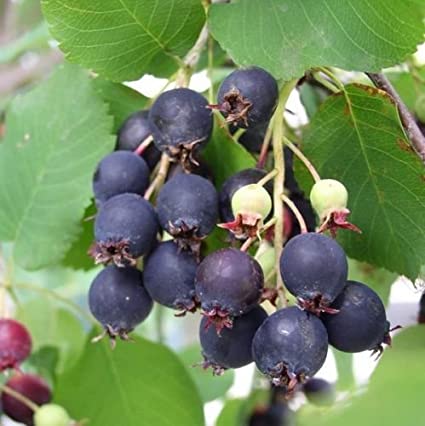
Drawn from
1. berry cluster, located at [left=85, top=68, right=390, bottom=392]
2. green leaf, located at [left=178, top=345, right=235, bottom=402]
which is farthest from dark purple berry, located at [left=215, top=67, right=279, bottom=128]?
green leaf, located at [left=178, top=345, right=235, bottom=402]

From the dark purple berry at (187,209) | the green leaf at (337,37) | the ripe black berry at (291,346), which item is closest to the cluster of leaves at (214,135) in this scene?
the green leaf at (337,37)

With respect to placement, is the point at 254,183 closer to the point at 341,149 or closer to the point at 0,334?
the point at 341,149

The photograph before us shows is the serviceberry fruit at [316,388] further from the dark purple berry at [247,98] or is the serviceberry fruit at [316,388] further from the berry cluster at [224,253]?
the dark purple berry at [247,98]

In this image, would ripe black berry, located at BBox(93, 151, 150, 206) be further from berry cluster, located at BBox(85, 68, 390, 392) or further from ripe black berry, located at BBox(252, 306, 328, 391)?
ripe black berry, located at BBox(252, 306, 328, 391)

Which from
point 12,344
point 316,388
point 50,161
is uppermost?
point 50,161

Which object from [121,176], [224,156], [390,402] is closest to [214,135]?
[224,156]

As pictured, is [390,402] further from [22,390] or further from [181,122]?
[22,390]
